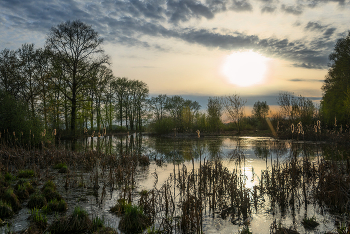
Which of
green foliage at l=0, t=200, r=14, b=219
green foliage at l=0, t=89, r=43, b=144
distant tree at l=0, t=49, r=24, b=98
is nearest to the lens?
green foliage at l=0, t=200, r=14, b=219

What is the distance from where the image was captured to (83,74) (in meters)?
23.8

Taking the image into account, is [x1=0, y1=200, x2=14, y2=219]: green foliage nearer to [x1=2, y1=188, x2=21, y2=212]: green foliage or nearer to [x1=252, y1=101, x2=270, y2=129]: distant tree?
[x1=2, y1=188, x2=21, y2=212]: green foliage

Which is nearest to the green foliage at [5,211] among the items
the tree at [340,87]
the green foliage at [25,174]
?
the green foliage at [25,174]

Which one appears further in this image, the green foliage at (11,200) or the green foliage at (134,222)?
the green foliage at (11,200)

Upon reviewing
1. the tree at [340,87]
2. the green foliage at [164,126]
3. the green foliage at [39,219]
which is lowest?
the green foliage at [39,219]

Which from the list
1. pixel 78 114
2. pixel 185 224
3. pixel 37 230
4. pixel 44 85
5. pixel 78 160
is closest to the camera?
pixel 37 230

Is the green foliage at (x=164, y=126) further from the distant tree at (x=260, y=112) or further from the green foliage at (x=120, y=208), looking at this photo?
the green foliage at (x=120, y=208)

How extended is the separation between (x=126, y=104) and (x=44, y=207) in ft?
140

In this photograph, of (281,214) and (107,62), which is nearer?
(281,214)

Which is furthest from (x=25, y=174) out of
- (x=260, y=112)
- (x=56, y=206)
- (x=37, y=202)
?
(x=260, y=112)

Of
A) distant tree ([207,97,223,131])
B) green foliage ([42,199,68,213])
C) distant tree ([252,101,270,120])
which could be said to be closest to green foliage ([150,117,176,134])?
distant tree ([207,97,223,131])

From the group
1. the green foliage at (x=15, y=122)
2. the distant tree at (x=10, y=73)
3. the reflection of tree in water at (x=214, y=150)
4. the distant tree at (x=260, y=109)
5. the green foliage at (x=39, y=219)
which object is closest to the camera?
the green foliage at (x=39, y=219)

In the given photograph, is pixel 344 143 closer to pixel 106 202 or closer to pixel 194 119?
pixel 106 202

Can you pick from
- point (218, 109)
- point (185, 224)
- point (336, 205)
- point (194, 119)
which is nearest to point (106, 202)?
point (185, 224)
